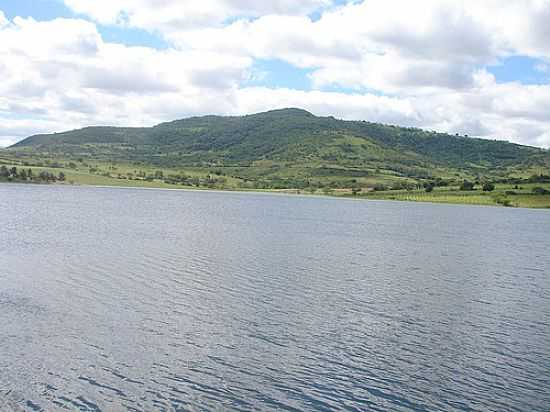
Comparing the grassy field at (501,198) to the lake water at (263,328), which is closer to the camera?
the lake water at (263,328)

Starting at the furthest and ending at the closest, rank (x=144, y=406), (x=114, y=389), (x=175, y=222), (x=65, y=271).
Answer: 1. (x=175, y=222)
2. (x=65, y=271)
3. (x=114, y=389)
4. (x=144, y=406)

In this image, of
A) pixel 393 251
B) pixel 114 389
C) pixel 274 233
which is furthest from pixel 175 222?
pixel 114 389

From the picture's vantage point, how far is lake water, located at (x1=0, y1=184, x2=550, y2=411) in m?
22.3

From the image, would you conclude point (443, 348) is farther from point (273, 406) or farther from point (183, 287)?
point (183, 287)

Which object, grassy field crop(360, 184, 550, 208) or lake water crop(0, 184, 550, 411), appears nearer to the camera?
lake water crop(0, 184, 550, 411)

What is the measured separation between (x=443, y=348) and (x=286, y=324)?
8.20 m

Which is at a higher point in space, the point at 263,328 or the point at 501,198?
the point at 501,198

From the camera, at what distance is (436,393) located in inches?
913

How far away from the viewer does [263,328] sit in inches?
1216

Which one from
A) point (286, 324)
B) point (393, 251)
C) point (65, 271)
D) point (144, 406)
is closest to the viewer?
point (144, 406)

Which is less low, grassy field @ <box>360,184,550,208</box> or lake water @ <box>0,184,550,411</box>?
grassy field @ <box>360,184,550,208</box>

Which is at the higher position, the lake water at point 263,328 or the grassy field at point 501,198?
the grassy field at point 501,198

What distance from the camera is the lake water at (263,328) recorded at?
22.3 metres

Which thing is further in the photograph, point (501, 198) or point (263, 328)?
Result: point (501, 198)
